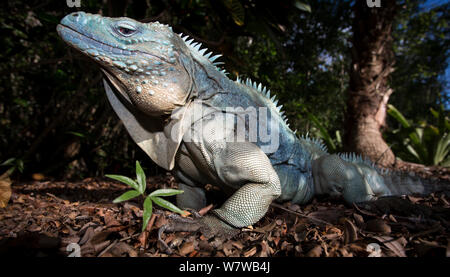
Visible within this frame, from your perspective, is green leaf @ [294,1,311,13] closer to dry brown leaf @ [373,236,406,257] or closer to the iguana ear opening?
the iguana ear opening

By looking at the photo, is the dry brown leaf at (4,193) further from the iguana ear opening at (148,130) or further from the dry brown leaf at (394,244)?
the dry brown leaf at (394,244)

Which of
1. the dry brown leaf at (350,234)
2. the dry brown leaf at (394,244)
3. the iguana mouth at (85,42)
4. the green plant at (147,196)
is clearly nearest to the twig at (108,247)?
the green plant at (147,196)

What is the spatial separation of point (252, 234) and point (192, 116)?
40.7 inches

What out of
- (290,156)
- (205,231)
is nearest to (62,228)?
(205,231)

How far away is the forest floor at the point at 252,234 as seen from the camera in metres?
1.50

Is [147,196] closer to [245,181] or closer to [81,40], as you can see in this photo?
[245,181]

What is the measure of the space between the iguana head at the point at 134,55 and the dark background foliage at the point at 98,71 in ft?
1.65

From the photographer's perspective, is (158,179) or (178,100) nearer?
(178,100)

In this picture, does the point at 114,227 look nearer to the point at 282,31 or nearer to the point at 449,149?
the point at 282,31

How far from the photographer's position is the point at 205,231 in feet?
6.01

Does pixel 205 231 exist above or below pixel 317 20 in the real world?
below

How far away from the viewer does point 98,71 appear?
4.71m

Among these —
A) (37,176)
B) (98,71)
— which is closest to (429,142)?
(98,71)
